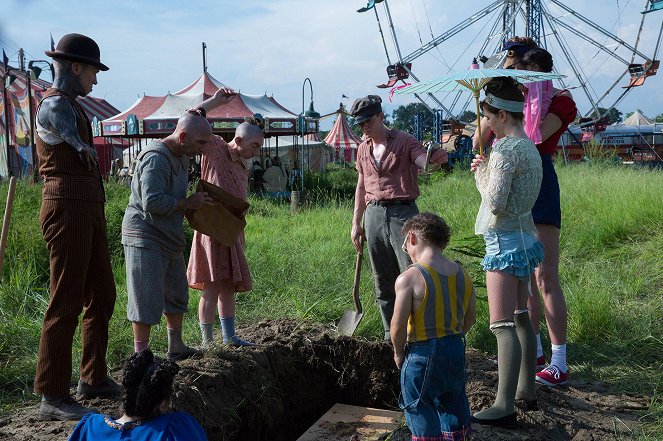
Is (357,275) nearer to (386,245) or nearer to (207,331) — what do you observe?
(386,245)

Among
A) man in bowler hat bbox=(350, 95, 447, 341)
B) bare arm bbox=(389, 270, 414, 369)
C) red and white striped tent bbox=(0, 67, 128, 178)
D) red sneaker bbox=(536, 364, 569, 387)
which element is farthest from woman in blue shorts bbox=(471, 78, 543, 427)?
red and white striped tent bbox=(0, 67, 128, 178)

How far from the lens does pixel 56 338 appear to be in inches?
140

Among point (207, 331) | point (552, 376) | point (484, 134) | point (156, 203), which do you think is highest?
point (484, 134)

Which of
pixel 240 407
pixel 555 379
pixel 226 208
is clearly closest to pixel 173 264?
pixel 226 208

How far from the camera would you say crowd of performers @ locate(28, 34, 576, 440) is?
120 inches

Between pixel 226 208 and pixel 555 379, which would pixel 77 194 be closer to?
pixel 226 208

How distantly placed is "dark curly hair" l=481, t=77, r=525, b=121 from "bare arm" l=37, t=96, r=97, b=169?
2114 millimetres

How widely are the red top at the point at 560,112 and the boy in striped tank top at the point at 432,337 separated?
4.41 ft

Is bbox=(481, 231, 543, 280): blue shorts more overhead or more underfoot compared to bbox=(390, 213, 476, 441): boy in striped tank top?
more overhead

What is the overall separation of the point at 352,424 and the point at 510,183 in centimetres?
240

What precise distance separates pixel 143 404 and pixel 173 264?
197 cm

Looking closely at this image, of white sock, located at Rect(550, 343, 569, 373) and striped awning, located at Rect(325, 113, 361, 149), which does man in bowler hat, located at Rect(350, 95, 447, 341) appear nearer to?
white sock, located at Rect(550, 343, 569, 373)

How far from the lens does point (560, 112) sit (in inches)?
160

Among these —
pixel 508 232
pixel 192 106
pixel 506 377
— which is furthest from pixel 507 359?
pixel 192 106
